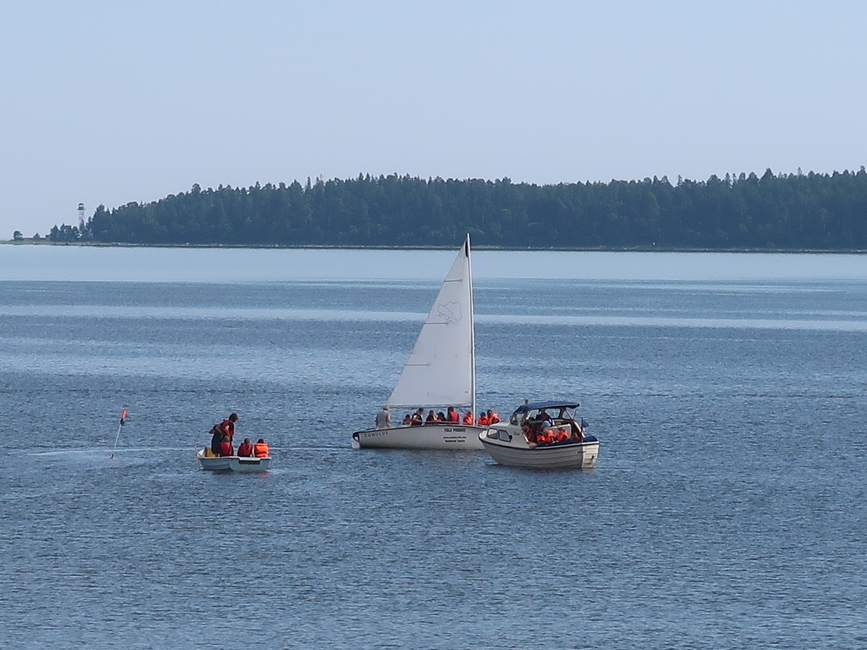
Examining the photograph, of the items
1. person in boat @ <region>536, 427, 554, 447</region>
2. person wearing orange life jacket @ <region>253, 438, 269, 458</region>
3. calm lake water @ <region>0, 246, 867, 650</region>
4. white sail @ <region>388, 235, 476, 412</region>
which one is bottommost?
calm lake water @ <region>0, 246, 867, 650</region>

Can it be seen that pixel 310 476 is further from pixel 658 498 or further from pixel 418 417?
pixel 658 498

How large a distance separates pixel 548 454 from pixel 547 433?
1.02m

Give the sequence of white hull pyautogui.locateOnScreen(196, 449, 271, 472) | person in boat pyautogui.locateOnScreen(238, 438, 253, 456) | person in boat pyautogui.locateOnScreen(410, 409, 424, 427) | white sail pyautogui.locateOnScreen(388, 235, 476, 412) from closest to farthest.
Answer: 1. white hull pyautogui.locateOnScreen(196, 449, 271, 472)
2. person in boat pyautogui.locateOnScreen(238, 438, 253, 456)
3. person in boat pyautogui.locateOnScreen(410, 409, 424, 427)
4. white sail pyautogui.locateOnScreen(388, 235, 476, 412)

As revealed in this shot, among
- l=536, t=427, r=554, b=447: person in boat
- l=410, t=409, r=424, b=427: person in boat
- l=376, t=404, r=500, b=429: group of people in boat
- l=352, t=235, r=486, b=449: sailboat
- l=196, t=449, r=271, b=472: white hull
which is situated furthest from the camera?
l=352, t=235, r=486, b=449: sailboat

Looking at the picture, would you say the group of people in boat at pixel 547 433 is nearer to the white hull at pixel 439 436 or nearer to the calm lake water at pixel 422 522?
the calm lake water at pixel 422 522

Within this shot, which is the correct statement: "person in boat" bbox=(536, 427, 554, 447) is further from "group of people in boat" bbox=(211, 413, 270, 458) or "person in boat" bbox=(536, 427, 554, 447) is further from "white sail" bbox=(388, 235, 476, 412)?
"group of people in boat" bbox=(211, 413, 270, 458)

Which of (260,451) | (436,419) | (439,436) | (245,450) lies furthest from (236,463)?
(436,419)

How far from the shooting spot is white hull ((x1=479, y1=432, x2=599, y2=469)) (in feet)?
213

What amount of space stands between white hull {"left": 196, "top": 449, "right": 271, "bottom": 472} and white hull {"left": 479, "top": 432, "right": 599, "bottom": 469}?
10452 millimetres

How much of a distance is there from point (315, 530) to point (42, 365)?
214ft

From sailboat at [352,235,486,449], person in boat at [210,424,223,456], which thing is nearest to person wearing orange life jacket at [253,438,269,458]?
person in boat at [210,424,223,456]

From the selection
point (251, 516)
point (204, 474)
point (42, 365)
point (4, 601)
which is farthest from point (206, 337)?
point (4, 601)

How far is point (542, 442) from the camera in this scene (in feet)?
214

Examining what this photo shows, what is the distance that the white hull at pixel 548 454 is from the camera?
213ft
